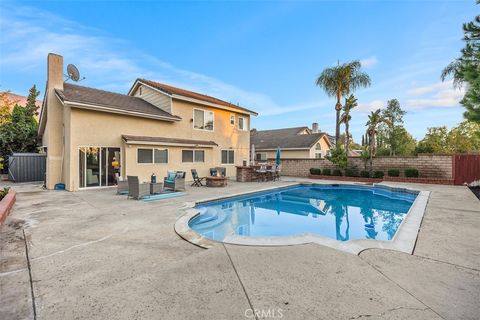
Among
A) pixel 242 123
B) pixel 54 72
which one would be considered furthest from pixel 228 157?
pixel 54 72

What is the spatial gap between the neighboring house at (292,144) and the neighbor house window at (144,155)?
688 inches

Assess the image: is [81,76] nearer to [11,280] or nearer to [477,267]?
[11,280]

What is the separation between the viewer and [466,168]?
A: 585 inches

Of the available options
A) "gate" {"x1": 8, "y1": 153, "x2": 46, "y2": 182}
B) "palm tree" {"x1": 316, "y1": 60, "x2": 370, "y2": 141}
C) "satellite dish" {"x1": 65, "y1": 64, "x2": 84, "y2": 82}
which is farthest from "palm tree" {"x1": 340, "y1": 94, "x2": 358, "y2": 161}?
"gate" {"x1": 8, "y1": 153, "x2": 46, "y2": 182}

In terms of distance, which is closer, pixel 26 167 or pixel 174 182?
pixel 174 182

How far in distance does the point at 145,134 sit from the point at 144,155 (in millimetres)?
A: 1555

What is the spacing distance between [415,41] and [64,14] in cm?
2070

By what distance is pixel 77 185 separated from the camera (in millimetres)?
12203

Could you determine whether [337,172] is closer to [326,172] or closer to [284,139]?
[326,172]

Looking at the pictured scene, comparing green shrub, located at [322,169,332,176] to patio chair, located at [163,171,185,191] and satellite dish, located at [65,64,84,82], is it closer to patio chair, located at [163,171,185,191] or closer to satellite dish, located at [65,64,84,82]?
patio chair, located at [163,171,185,191]

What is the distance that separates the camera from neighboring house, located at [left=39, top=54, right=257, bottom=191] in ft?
40.7

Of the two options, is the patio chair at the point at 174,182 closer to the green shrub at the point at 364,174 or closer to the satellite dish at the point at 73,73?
the satellite dish at the point at 73,73

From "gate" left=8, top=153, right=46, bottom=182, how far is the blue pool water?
1540 centimetres

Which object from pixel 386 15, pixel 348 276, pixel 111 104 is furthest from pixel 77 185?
pixel 386 15
